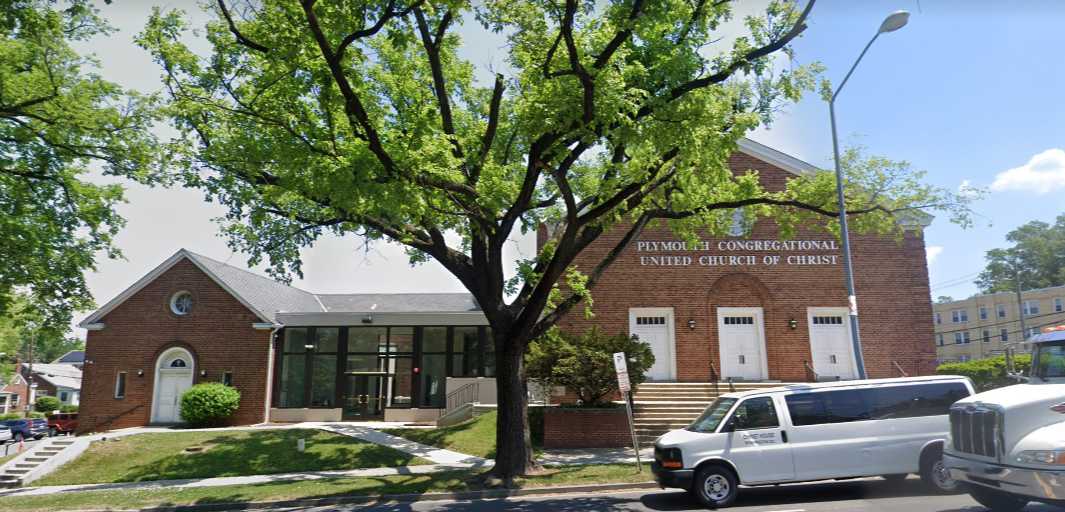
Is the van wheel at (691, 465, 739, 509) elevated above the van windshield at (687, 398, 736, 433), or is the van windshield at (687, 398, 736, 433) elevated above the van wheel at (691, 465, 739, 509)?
the van windshield at (687, 398, 736, 433)

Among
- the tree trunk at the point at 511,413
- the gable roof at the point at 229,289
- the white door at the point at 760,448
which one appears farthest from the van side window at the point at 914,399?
the gable roof at the point at 229,289

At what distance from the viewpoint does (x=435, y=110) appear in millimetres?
14023

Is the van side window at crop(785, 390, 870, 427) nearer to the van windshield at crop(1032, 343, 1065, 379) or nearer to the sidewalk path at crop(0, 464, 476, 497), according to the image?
the van windshield at crop(1032, 343, 1065, 379)

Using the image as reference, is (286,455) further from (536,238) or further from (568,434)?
(536,238)

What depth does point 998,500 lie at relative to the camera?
7668 mm

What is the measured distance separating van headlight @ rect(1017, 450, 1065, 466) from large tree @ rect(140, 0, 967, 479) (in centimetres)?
579

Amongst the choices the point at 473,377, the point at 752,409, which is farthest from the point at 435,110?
the point at 473,377

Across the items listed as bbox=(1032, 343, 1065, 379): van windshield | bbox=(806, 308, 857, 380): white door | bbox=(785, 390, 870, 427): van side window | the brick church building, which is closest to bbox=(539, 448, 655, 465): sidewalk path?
bbox=(785, 390, 870, 427): van side window

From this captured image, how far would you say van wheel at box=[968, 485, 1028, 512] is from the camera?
749 cm

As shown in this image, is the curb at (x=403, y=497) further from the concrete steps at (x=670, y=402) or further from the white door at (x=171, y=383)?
the white door at (x=171, y=383)

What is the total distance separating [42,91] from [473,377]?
16.9 metres

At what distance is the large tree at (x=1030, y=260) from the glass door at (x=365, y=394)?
87.6 m

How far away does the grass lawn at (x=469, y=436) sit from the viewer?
17.8 m

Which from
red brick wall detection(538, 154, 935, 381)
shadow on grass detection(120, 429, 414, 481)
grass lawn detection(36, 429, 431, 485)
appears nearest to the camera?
shadow on grass detection(120, 429, 414, 481)
